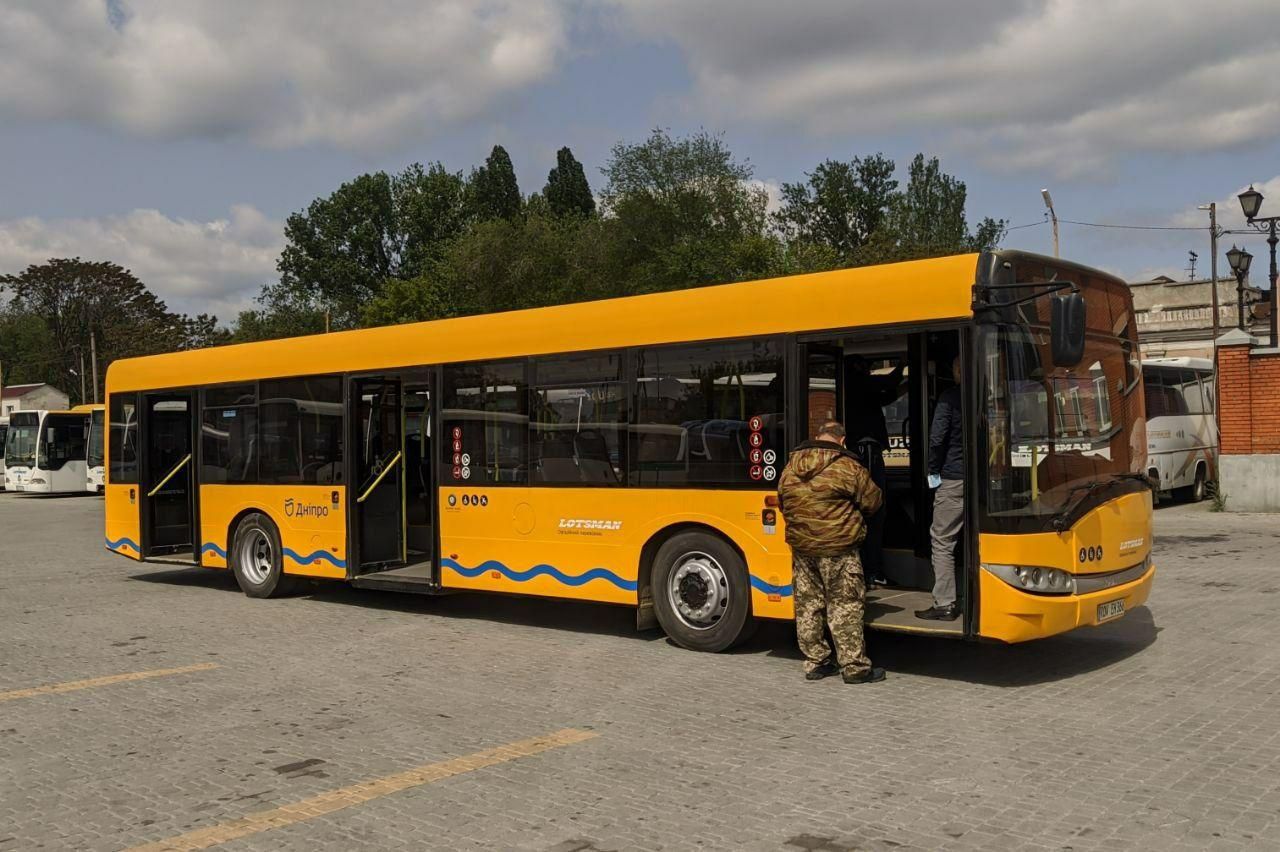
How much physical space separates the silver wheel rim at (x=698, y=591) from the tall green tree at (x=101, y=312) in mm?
82160

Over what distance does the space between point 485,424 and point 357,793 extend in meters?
5.25

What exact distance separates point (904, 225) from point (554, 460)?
70235 millimetres

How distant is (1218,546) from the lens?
1548 cm

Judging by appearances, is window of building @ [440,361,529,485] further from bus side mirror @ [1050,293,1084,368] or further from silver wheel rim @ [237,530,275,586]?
bus side mirror @ [1050,293,1084,368]

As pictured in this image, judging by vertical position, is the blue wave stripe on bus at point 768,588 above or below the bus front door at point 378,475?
below

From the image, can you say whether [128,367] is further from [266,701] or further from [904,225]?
[904,225]

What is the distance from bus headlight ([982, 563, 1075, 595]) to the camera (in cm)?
727

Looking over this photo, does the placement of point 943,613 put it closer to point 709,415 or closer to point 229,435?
point 709,415

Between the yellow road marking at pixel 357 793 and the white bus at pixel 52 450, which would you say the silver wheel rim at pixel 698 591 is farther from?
the white bus at pixel 52 450

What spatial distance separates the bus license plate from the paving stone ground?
0.43m

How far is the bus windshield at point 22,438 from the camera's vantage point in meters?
39.7

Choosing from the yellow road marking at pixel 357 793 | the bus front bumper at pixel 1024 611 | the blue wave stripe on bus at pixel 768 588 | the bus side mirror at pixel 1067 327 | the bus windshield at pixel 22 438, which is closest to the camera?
the yellow road marking at pixel 357 793

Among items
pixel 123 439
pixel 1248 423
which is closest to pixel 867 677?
pixel 123 439

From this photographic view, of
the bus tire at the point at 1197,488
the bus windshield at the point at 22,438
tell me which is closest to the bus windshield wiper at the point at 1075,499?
the bus tire at the point at 1197,488
